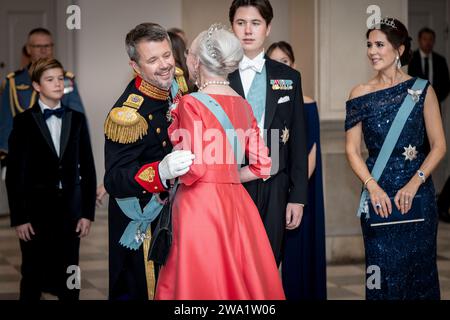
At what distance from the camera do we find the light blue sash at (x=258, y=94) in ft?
15.0

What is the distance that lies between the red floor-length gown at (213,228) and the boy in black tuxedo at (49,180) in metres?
2.08

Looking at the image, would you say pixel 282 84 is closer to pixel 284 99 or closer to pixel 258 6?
pixel 284 99

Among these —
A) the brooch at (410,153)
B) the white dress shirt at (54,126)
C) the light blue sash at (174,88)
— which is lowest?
the brooch at (410,153)

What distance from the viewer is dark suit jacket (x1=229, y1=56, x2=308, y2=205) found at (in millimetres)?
4598

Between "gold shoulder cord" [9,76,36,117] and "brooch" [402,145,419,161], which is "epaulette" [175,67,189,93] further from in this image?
"gold shoulder cord" [9,76,36,117]

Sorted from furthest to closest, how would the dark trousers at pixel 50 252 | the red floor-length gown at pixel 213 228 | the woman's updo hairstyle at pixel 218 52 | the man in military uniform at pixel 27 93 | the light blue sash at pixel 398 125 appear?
the man in military uniform at pixel 27 93
the dark trousers at pixel 50 252
the light blue sash at pixel 398 125
the woman's updo hairstyle at pixel 218 52
the red floor-length gown at pixel 213 228

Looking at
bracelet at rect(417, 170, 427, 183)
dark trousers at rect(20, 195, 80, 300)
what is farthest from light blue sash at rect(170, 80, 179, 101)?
dark trousers at rect(20, 195, 80, 300)

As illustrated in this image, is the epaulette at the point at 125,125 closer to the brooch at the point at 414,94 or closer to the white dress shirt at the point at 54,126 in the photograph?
the brooch at the point at 414,94

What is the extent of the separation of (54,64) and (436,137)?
2196 mm

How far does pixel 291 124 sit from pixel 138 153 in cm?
97

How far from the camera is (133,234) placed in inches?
160

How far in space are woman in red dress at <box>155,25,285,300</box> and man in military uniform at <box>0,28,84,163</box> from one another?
3659mm

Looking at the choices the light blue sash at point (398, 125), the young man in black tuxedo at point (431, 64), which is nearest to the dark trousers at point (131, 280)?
the light blue sash at point (398, 125)
